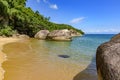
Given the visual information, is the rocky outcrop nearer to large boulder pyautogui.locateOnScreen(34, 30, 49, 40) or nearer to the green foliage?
the green foliage

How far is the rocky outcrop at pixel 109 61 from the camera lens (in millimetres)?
4427

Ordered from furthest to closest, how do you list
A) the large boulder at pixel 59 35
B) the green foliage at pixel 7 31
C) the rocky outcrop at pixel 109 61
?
1. the large boulder at pixel 59 35
2. the green foliage at pixel 7 31
3. the rocky outcrop at pixel 109 61

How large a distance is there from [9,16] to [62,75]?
1043 inches

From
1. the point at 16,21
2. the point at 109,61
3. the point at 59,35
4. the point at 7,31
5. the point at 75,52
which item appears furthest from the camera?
the point at 16,21

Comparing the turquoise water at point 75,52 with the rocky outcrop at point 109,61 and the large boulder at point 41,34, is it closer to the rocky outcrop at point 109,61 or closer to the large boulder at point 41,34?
the rocky outcrop at point 109,61

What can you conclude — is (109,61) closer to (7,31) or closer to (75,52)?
(75,52)

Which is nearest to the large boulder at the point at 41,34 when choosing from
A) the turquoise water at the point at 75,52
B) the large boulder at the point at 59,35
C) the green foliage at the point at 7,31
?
the large boulder at the point at 59,35

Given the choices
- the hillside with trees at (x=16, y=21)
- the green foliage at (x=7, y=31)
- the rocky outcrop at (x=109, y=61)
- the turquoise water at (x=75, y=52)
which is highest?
the hillside with trees at (x=16, y=21)

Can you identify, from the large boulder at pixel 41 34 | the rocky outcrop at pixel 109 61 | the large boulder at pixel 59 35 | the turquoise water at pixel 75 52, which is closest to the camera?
the rocky outcrop at pixel 109 61

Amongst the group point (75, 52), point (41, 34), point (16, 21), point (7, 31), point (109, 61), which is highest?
point (16, 21)

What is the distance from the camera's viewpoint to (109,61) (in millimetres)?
4621

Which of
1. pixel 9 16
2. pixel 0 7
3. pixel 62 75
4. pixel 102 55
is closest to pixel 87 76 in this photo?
pixel 62 75

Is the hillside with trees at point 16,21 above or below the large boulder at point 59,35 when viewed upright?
above

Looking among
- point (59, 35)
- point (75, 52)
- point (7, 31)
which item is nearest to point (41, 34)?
point (59, 35)
